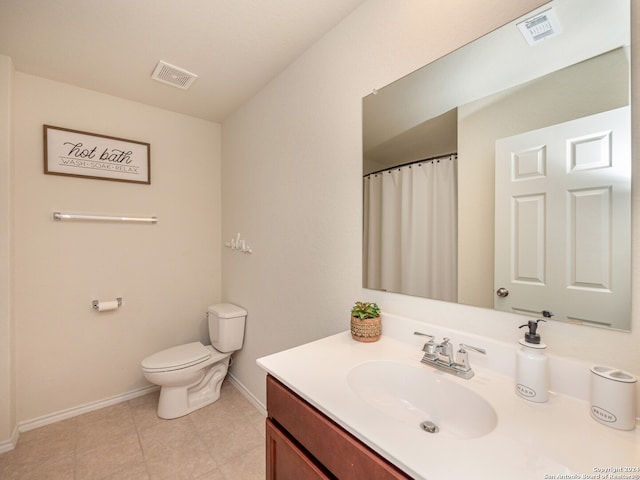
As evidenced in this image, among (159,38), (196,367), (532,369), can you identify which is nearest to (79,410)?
(196,367)

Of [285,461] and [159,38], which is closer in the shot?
[285,461]

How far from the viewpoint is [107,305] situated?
6.91 feet

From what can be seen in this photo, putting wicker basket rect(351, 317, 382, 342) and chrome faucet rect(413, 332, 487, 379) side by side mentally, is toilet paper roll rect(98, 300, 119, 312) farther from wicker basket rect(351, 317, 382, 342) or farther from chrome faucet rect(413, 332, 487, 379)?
chrome faucet rect(413, 332, 487, 379)

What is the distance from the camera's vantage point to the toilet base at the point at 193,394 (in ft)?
6.56

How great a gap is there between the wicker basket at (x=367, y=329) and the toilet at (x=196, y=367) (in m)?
1.36

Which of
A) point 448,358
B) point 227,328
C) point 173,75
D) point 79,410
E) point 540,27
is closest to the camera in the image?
point 540,27

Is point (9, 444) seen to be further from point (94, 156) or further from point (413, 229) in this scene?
point (413, 229)

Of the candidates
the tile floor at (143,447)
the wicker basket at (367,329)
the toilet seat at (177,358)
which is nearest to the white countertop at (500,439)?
the wicker basket at (367,329)

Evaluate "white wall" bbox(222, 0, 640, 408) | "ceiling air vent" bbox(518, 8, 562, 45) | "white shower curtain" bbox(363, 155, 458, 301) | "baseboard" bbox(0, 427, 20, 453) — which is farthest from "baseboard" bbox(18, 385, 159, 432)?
"ceiling air vent" bbox(518, 8, 562, 45)

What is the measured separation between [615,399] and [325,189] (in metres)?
Answer: 1.28

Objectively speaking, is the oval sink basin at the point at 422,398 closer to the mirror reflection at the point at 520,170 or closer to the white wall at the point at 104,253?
the mirror reflection at the point at 520,170

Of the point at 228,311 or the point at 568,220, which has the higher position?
the point at 568,220

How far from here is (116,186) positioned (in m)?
2.21

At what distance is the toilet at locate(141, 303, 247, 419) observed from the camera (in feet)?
6.31
